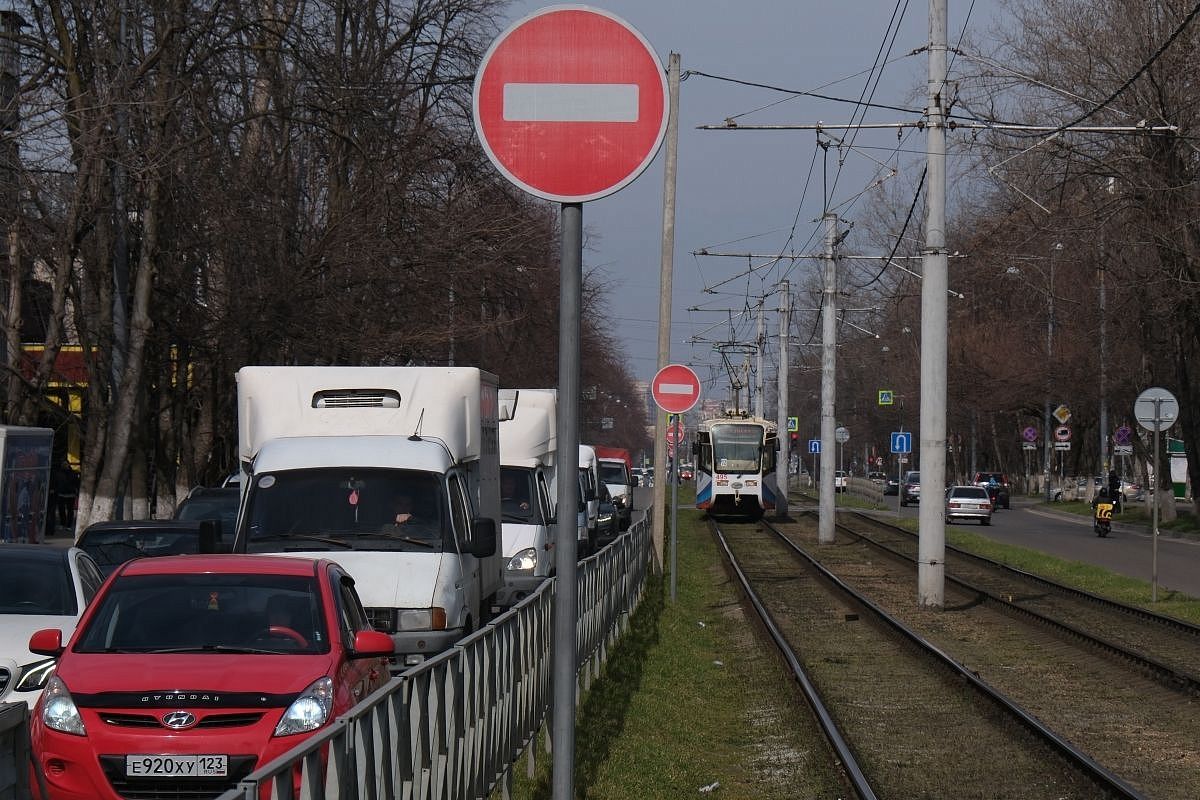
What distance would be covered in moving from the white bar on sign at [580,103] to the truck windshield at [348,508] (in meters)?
8.51

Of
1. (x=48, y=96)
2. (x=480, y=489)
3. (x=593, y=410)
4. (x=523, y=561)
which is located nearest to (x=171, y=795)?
(x=480, y=489)

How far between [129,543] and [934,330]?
11.0 metres

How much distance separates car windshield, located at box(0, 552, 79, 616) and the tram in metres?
39.7

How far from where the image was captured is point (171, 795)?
784 cm

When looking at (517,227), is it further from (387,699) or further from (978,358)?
(978,358)

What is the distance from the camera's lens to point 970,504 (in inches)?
2277

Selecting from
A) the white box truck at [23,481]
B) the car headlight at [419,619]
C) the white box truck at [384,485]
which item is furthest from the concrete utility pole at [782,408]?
the car headlight at [419,619]

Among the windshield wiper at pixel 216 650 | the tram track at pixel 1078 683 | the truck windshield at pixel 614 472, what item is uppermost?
the truck windshield at pixel 614 472

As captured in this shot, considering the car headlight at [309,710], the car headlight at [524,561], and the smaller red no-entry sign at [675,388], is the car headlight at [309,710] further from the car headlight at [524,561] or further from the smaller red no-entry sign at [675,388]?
the smaller red no-entry sign at [675,388]

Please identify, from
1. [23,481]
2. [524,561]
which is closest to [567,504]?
[524,561]

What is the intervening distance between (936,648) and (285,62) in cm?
2020

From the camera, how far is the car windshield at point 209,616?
350 inches

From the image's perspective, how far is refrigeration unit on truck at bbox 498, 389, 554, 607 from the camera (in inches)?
808

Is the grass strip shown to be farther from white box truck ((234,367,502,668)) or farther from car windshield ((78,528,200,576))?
car windshield ((78,528,200,576))
